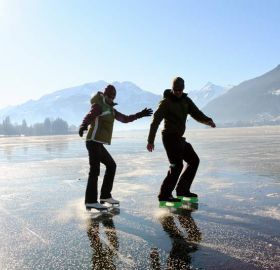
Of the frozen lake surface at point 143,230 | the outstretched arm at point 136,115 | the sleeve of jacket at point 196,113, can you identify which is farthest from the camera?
the outstretched arm at point 136,115

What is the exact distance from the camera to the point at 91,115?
644 centimetres

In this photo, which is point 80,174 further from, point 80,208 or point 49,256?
point 49,256

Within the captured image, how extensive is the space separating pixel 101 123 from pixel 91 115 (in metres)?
0.31

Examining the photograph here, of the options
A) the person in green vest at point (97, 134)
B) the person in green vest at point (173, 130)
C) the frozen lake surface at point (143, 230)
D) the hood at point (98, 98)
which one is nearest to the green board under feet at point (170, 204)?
the person in green vest at point (173, 130)

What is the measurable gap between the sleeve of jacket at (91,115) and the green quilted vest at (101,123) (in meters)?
0.07

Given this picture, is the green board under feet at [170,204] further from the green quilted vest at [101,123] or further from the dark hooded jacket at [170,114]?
the green quilted vest at [101,123]

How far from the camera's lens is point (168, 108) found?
6570 millimetres

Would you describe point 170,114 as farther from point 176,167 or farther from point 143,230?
point 143,230

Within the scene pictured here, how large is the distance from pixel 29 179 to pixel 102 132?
5.11 meters

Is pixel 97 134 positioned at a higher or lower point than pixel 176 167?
higher

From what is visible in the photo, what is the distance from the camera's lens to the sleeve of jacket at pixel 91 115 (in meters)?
6.37

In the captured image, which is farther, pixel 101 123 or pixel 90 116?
pixel 101 123

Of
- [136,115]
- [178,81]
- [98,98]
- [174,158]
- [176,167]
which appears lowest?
[176,167]

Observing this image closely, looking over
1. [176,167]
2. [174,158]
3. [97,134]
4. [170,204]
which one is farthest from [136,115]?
[170,204]
